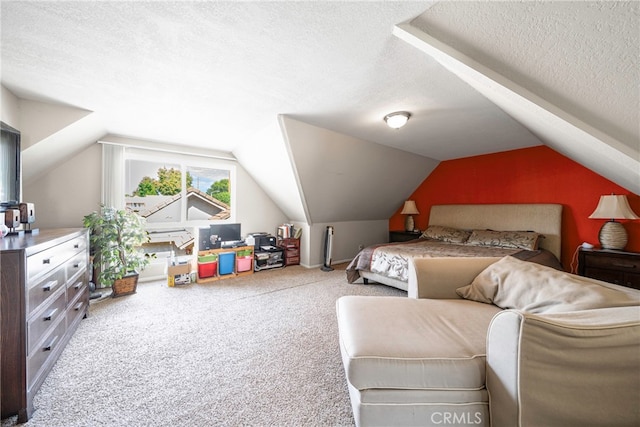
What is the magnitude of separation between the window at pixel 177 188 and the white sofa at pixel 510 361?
3.53 metres

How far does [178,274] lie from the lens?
11.0 ft

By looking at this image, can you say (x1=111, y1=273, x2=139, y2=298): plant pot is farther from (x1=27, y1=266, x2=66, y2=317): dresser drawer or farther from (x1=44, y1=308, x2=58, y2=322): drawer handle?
(x1=44, y1=308, x2=58, y2=322): drawer handle

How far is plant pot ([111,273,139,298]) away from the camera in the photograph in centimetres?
289

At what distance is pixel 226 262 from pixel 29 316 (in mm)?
2510

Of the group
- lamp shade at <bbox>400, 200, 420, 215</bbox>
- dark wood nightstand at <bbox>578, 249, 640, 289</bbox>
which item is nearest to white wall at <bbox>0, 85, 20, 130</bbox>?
lamp shade at <bbox>400, 200, 420, 215</bbox>

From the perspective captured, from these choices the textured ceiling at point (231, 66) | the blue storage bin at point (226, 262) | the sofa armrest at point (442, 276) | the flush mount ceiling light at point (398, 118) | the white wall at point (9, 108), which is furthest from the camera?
the blue storage bin at point (226, 262)

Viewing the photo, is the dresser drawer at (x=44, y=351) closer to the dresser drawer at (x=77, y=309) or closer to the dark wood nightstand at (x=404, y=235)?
the dresser drawer at (x=77, y=309)

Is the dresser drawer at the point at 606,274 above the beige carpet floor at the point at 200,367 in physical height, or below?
above

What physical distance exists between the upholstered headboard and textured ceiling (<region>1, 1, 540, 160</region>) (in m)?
1.32

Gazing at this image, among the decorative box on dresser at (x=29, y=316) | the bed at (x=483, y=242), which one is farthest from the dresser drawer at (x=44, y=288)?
the bed at (x=483, y=242)

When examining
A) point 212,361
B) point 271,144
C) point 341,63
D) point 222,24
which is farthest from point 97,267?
point 341,63

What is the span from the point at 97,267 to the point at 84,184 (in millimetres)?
1108

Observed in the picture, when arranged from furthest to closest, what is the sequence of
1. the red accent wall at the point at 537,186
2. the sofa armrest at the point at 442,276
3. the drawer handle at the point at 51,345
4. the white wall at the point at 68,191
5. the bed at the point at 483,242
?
the red accent wall at the point at 537,186, the bed at the point at 483,242, the white wall at the point at 68,191, the sofa armrest at the point at 442,276, the drawer handle at the point at 51,345

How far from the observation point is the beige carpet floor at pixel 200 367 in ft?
4.19
